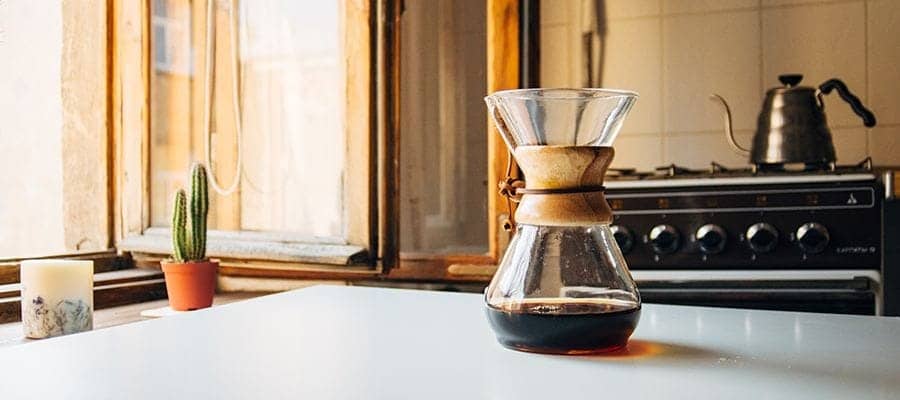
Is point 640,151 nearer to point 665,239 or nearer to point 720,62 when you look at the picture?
point 720,62

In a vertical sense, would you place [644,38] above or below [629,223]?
above

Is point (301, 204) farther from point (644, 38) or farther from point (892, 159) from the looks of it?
point (892, 159)

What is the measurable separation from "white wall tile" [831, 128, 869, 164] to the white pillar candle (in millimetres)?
1709

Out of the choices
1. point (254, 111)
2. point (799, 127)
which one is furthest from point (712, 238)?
point (254, 111)

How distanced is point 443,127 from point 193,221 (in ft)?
2.04

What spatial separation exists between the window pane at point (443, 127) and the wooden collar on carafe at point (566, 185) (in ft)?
4.28

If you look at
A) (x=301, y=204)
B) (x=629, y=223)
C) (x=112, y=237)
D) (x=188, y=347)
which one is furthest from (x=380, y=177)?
(x=188, y=347)

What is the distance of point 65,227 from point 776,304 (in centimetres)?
167

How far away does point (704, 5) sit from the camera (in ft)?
7.54

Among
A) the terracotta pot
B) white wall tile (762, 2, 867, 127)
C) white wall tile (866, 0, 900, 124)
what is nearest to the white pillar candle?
the terracotta pot

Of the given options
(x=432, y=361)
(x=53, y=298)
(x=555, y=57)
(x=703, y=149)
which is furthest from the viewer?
(x=555, y=57)

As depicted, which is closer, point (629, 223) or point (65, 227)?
point (629, 223)

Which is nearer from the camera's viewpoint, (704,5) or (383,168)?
(383,168)

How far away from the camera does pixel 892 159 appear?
2.12 m
